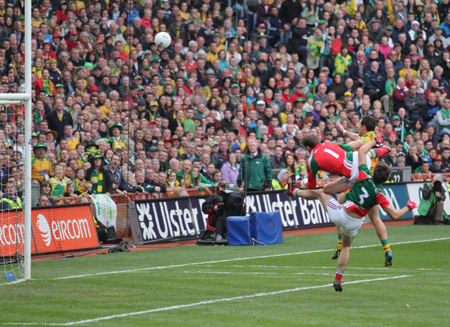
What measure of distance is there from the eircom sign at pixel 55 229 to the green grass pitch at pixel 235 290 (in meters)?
0.94

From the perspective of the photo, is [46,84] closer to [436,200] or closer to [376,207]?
[376,207]

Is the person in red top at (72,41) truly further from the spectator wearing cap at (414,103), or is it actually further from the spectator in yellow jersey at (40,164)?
the spectator wearing cap at (414,103)

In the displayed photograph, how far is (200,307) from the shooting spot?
10539 mm

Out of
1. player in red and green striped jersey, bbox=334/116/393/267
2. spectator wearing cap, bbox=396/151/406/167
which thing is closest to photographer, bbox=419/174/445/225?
spectator wearing cap, bbox=396/151/406/167

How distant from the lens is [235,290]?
12.0 meters

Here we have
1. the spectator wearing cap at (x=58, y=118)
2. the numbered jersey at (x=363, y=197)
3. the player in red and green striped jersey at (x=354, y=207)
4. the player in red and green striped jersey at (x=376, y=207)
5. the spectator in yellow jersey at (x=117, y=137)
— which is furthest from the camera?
the spectator in yellow jersey at (x=117, y=137)

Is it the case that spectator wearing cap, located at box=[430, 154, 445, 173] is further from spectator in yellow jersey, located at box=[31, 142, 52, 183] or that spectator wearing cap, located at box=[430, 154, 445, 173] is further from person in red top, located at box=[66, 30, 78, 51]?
spectator in yellow jersey, located at box=[31, 142, 52, 183]

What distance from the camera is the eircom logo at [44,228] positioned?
17688 millimetres

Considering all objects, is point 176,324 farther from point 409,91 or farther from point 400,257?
point 409,91

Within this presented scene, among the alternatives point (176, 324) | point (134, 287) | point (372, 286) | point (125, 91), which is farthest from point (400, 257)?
point (125, 91)

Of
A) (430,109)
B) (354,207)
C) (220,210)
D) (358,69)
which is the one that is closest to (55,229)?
(220,210)

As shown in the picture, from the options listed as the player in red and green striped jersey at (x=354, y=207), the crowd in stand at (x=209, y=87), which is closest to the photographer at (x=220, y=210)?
the crowd in stand at (x=209, y=87)

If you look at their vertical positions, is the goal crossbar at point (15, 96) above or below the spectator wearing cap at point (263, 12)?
below

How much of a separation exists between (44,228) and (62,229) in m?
0.49
